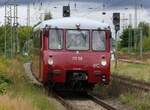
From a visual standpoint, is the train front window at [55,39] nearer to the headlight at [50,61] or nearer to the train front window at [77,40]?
the train front window at [77,40]

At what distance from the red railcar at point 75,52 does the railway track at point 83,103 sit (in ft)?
2.29

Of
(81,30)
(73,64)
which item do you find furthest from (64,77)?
(81,30)

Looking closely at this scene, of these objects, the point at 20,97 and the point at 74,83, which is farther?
the point at 74,83

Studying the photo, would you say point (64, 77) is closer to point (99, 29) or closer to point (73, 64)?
point (73, 64)

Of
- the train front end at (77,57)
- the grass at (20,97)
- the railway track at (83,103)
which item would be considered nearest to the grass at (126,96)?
the railway track at (83,103)

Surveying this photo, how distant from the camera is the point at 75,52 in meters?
22.7

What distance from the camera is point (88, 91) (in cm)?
2572

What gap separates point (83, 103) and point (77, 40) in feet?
9.24

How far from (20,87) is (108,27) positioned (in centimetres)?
433

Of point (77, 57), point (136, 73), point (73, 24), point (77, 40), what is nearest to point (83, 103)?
point (77, 57)

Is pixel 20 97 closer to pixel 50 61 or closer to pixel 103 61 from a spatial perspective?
pixel 50 61

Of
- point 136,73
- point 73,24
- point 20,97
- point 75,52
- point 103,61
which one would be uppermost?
point 73,24

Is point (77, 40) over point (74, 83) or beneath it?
over

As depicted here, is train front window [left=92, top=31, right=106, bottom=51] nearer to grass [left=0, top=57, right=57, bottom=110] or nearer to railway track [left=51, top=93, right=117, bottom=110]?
railway track [left=51, top=93, right=117, bottom=110]
